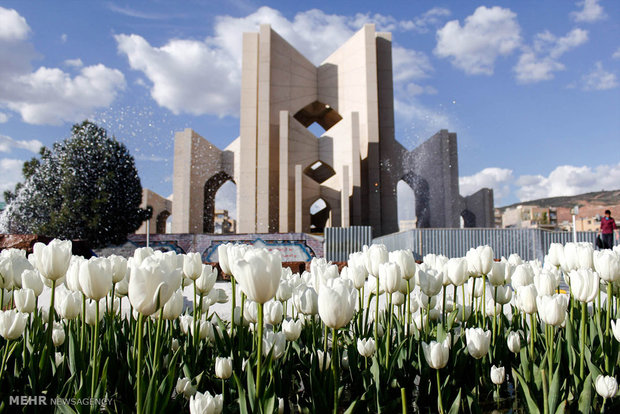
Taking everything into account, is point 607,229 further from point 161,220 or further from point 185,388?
point 161,220

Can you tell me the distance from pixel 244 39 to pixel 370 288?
26.7 meters

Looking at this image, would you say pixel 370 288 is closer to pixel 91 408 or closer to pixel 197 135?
pixel 91 408

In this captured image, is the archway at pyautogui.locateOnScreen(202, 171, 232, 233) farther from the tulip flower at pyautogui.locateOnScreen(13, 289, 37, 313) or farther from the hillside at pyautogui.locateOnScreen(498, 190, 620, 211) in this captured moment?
the hillside at pyautogui.locateOnScreen(498, 190, 620, 211)

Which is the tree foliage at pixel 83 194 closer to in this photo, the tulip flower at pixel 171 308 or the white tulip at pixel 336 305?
the tulip flower at pixel 171 308

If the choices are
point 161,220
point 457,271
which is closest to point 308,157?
point 161,220

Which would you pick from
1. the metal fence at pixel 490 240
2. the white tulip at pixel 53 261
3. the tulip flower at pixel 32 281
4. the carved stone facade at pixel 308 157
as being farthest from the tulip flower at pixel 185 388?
the carved stone facade at pixel 308 157

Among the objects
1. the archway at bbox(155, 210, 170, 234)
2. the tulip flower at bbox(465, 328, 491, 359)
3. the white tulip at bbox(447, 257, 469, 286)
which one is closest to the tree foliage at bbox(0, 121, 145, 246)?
the archway at bbox(155, 210, 170, 234)

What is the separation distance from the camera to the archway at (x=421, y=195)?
2831cm

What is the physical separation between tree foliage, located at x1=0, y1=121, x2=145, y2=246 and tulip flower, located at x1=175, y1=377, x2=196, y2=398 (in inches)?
830

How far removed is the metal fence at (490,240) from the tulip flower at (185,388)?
12.7 metres

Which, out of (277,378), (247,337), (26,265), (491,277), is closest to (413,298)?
(491,277)

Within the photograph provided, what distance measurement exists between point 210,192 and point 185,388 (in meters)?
27.8

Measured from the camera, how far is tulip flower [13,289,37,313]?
79.7 inches

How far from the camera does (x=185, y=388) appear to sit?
1.68 m
